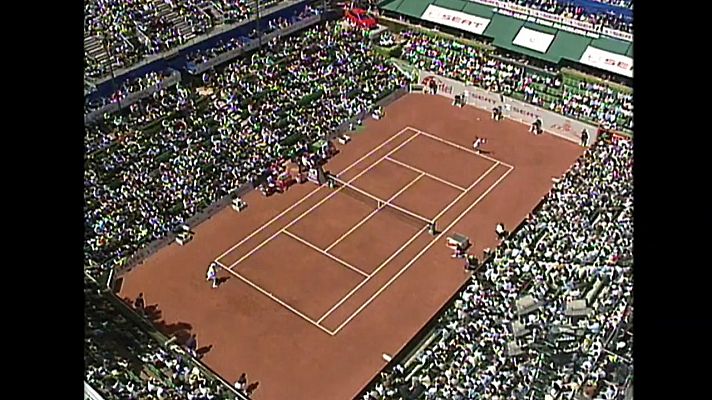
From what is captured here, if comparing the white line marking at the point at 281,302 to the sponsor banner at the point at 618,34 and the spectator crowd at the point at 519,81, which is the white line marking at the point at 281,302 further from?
the sponsor banner at the point at 618,34

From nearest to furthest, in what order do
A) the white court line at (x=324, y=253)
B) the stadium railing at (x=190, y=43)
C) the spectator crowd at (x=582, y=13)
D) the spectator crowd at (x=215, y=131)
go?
the white court line at (x=324, y=253) < the spectator crowd at (x=215, y=131) < the stadium railing at (x=190, y=43) < the spectator crowd at (x=582, y=13)

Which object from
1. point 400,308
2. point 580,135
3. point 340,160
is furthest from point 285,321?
point 580,135

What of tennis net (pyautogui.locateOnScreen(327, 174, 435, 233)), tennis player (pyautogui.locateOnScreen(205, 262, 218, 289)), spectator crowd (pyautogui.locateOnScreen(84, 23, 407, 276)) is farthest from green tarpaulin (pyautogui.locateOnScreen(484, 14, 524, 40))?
tennis player (pyautogui.locateOnScreen(205, 262, 218, 289))

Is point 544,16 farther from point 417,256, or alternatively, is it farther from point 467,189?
point 417,256

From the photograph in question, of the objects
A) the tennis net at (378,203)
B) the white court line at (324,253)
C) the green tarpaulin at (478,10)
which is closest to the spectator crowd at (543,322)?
the tennis net at (378,203)

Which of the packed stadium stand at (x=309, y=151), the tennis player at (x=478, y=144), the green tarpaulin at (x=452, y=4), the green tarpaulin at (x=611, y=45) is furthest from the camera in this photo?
the green tarpaulin at (x=452, y=4)

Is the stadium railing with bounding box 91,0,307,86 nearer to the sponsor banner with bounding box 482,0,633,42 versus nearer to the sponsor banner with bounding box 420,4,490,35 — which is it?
the sponsor banner with bounding box 420,4,490,35
